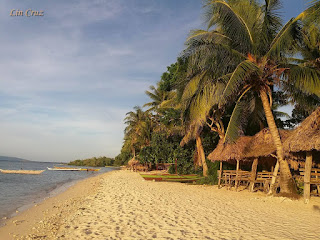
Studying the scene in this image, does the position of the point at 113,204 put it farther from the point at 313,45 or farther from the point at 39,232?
the point at 313,45

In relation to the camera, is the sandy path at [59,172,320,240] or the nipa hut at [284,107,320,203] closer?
the sandy path at [59,172,320,240]

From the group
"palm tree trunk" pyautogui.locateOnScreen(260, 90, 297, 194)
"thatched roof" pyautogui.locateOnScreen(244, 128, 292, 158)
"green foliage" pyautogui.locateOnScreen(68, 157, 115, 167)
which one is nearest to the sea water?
"palm tree trunk" pyautogui.locateOnScreen(260, 90, 297, 194)

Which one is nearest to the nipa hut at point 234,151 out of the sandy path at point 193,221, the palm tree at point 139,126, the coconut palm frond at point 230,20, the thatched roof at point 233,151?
the thatched roof at point 233,151

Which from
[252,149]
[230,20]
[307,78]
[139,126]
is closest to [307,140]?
[307,78]

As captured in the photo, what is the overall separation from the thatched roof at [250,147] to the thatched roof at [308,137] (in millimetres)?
2214

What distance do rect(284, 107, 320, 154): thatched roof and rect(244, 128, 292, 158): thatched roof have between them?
1.95m

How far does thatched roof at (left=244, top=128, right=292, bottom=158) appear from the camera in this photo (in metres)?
10.6

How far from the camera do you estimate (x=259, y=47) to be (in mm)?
9344

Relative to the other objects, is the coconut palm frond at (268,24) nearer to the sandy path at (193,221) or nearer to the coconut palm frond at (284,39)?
the coconut palm frond at (284,39)

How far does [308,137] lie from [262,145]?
325cm

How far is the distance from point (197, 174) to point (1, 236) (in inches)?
555

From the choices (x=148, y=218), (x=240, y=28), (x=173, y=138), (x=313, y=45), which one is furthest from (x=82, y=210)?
(x=173, y=138)

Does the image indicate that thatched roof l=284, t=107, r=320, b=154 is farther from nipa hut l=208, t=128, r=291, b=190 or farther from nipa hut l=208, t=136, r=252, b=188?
nipa hut l=208, t=136, r=252, b=188

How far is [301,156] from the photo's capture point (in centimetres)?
1031
